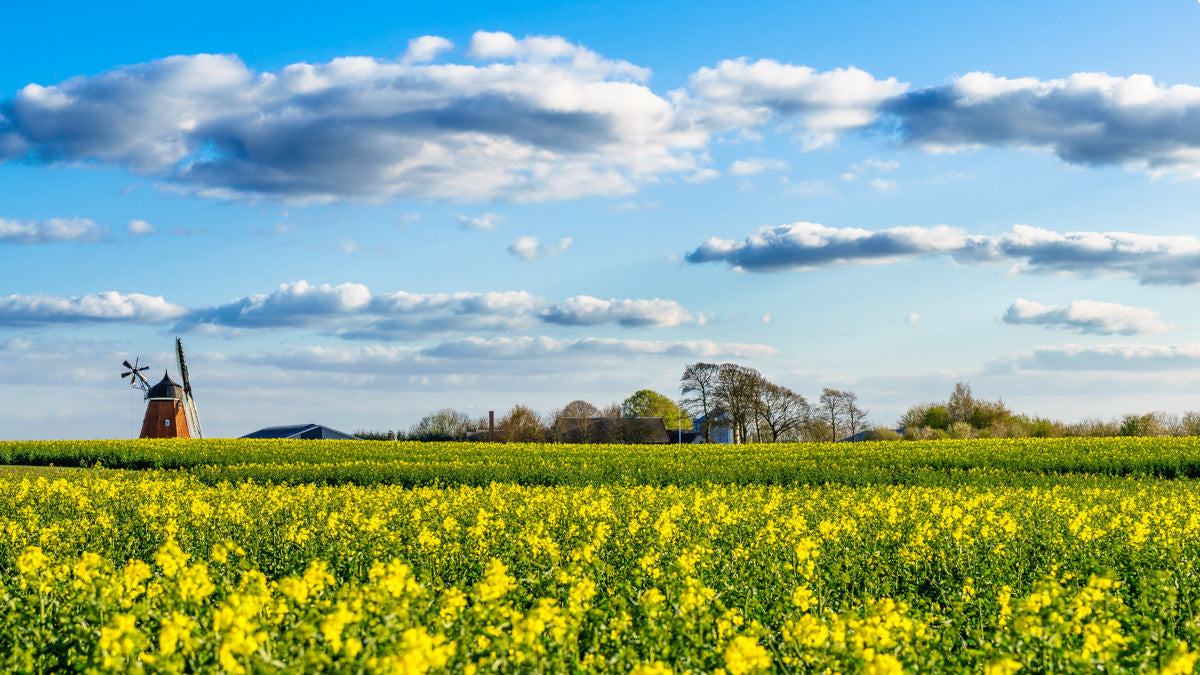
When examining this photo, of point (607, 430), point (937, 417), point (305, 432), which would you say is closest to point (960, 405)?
point (937, 417)

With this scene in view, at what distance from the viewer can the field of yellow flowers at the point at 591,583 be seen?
494 centimetres

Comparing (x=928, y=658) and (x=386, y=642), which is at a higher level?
(x=386, y=642)

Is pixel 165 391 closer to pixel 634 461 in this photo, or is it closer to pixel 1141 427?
pixel 634 461

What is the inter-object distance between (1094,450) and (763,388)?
27.8 metres

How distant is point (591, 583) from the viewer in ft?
19.1

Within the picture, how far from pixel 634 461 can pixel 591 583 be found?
961 inches

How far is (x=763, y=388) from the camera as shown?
5888cm

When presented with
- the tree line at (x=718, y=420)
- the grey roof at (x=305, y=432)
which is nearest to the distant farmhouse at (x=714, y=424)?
the tree line at (x=718, y=420)

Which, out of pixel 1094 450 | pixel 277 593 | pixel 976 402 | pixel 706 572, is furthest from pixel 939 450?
pixel 976 402

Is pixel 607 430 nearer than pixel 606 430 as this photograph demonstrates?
→ Yes

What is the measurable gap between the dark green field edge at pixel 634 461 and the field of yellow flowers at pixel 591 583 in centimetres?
804

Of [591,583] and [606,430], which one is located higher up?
[591,583]

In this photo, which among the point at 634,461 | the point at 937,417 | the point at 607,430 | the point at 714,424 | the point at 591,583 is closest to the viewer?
the point at 591,583

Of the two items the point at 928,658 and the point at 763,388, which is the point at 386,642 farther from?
the point at 763,388
